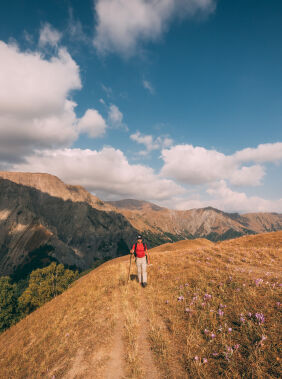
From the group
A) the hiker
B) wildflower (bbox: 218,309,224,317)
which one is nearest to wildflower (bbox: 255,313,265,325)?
wildflower (bbox: 218,309,224,317)

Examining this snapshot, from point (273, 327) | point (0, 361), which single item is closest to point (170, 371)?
point (273, 327)

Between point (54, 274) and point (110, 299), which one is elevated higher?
point (110, 299)

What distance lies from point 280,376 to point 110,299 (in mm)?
8858

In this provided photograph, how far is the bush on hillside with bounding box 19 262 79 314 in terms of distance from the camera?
44.4m

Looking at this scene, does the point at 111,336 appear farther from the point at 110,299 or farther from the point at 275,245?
the point at 275,245

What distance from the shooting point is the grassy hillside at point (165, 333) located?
5.50 metres

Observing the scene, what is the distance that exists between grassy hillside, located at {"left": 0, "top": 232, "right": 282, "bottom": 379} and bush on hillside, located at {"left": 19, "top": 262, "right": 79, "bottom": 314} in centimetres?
4261

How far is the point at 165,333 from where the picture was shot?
7352mm

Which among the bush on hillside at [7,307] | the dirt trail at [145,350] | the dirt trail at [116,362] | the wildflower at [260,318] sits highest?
the wildflower at [260,318]

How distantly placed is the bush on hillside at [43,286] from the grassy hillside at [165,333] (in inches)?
1678

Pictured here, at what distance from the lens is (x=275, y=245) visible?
2506 cm

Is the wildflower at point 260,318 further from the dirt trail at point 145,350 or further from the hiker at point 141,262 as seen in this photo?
the hiker at point 141,262

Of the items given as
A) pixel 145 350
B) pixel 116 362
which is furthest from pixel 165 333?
pixel 116 362

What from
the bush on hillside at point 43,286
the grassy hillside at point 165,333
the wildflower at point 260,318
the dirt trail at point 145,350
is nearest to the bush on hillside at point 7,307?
the bush on hillside at point 43,286
